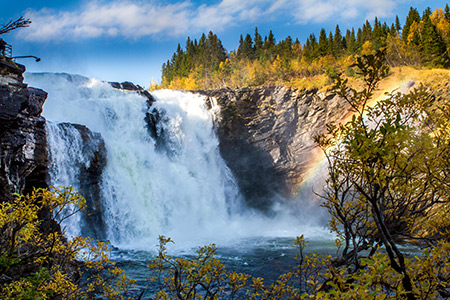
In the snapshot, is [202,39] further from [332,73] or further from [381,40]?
[332,73]

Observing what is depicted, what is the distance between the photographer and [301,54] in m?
54.6

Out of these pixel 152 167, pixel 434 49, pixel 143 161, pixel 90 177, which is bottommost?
pixel 90 177

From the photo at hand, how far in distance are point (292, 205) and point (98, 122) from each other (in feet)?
69.4

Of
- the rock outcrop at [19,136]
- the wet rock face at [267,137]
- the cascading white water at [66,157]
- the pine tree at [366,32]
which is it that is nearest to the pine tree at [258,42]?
the pine tree at [366,32]

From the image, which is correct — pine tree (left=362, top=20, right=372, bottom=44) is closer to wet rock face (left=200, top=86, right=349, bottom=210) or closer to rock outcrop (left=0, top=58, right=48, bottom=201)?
wet rock face (left=200, top=86, right=349, bottom=210)

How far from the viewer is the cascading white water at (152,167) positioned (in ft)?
64.1

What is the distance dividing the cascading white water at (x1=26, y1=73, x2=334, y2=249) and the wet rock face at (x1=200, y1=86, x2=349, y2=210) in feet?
5.52

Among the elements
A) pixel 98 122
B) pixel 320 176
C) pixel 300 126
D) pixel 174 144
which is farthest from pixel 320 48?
pixel 98 122

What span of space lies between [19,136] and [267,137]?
22585mm

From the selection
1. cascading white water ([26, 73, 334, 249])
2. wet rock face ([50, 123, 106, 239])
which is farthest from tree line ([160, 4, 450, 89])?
wet rock face ([50, 123, 106, 239])

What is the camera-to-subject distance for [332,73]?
3.15 m

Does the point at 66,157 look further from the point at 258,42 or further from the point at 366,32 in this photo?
the point at 366,32

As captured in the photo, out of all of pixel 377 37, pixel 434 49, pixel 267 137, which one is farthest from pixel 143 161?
pixel 377 37

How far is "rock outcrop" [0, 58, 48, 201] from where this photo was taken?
12789 millimetres
